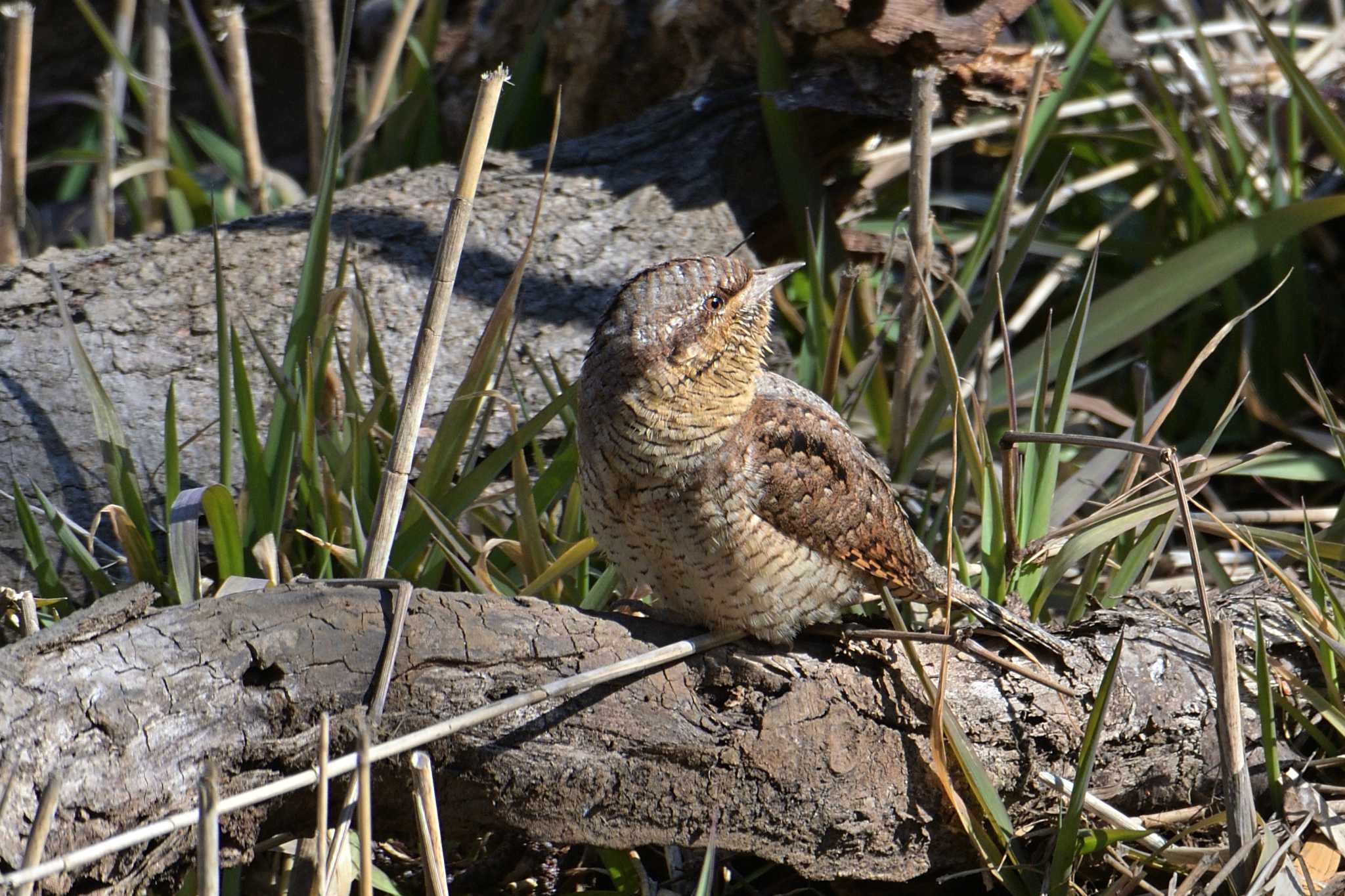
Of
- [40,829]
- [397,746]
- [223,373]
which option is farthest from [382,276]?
[40,829]

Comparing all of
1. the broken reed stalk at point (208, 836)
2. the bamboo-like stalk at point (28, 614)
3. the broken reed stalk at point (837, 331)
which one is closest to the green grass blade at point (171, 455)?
the bamboo-like stalk at point (28, 614)

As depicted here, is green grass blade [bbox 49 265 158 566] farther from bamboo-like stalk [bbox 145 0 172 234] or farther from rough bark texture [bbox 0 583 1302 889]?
bamboo-like stalk [bbox 145 0 172 234]

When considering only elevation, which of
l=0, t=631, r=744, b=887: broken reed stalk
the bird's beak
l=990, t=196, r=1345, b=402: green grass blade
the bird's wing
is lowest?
l=0, t=631, r=744, b=887: broken reed stalk

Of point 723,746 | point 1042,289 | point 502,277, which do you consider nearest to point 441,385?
point 502,277

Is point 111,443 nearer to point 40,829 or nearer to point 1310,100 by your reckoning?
point 40,829

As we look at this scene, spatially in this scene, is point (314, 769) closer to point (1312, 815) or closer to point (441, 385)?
point (441, 385)

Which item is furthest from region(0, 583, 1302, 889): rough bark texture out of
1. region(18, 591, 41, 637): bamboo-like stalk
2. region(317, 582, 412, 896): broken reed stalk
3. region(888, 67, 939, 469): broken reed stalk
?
region(888, 67, 939, 469): broken reed stalk
